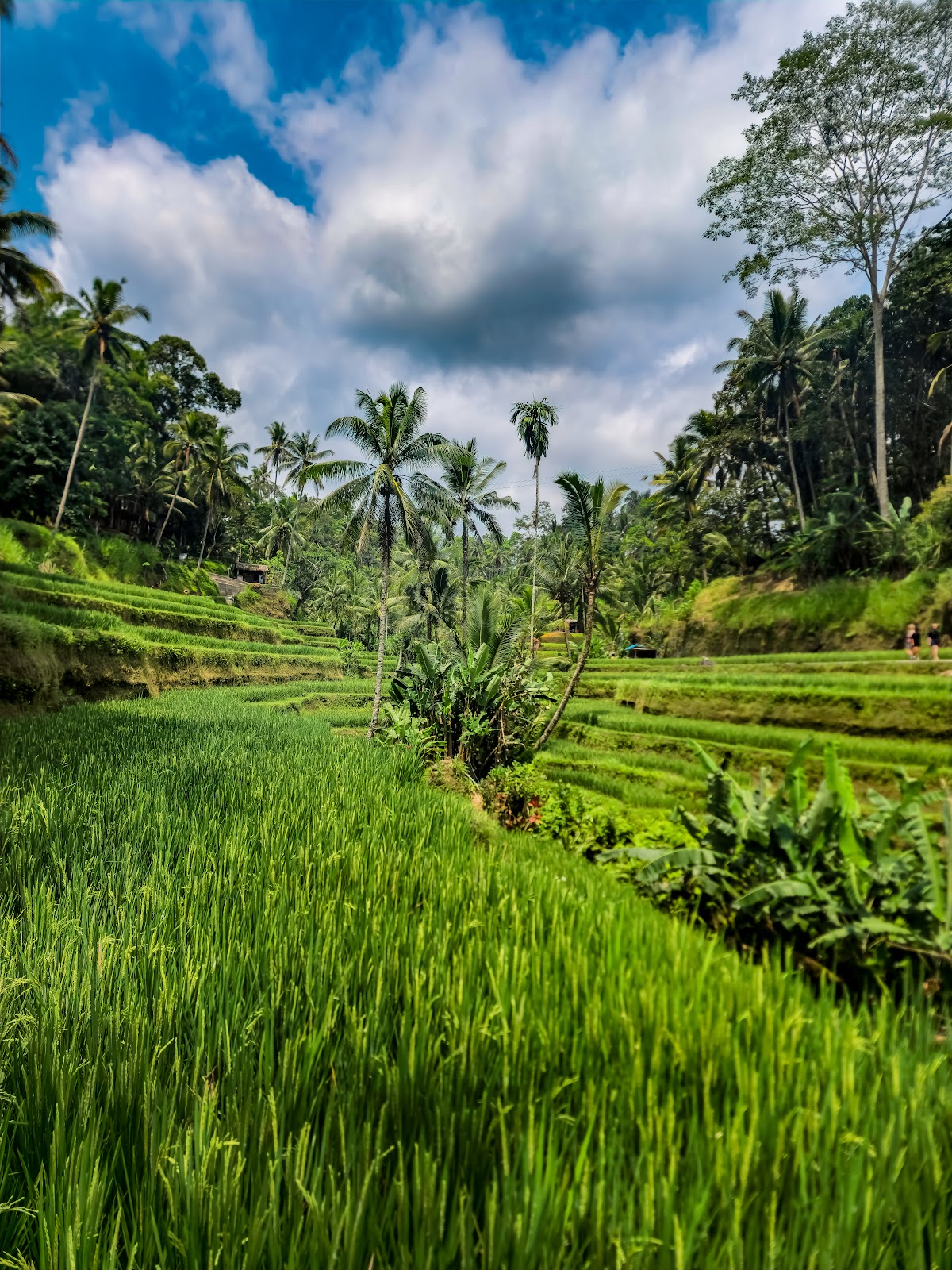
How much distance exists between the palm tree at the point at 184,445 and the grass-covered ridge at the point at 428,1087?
31.9 meters

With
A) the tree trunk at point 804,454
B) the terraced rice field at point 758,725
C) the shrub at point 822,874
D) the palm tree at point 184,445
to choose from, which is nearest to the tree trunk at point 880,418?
the tree trunk at point 804,454

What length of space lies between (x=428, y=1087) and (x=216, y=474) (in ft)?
113

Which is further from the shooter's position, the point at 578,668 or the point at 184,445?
the point at 184,445

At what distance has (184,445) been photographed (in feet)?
94.3

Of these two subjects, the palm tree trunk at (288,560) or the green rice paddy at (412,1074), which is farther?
the palm tree trunk at (288,560)

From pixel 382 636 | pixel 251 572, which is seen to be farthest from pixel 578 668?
pixel 251 572

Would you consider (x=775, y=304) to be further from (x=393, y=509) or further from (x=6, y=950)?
(x=6, y=950)

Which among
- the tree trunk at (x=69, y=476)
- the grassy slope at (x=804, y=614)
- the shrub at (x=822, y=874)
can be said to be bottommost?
the shrub at (x=822, y=874)

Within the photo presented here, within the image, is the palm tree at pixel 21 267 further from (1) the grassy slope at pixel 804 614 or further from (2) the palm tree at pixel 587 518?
(1) the grassy slope at pixel 804 614

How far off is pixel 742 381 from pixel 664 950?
27306 millimetres

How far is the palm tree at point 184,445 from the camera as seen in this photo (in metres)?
28.6

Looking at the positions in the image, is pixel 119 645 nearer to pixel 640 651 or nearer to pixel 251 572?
pixel 640 651

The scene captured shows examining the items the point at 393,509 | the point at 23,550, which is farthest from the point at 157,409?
the point at 393,509

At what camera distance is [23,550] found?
17.5m
